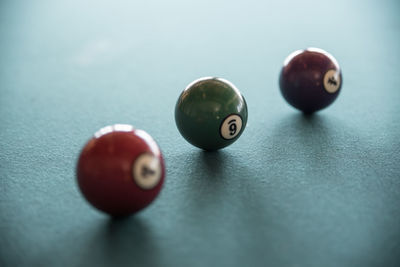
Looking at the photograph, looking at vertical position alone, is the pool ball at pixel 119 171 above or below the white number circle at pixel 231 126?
below

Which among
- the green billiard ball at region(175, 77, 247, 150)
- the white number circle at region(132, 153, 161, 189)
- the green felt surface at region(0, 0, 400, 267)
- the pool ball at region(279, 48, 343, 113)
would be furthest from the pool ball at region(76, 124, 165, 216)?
the pool ball at region(279, 48, 343, 113)

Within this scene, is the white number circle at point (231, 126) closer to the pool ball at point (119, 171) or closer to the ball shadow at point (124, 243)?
the pool ball at point (119, 171)

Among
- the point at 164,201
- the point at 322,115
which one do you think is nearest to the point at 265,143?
the point at 322,115

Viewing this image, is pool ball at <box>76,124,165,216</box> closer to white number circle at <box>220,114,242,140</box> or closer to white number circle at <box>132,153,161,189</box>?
white number circle at <box>132,153,161,189</box>

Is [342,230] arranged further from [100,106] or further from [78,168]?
[100,106]

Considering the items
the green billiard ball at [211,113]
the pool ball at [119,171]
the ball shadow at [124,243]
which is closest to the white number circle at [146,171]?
the pool ball at [119,171]

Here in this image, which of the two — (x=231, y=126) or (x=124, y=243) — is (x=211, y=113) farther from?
(x=124, y=243)

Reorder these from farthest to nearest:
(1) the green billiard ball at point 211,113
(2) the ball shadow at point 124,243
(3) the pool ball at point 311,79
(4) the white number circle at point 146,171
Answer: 1. (3) the pool ball at point 311,79
2. (1) the green billiard ball at point 211,113
3. (4) the white number circle at point 146,171
4. (2) the ball shadow at point 124,243
